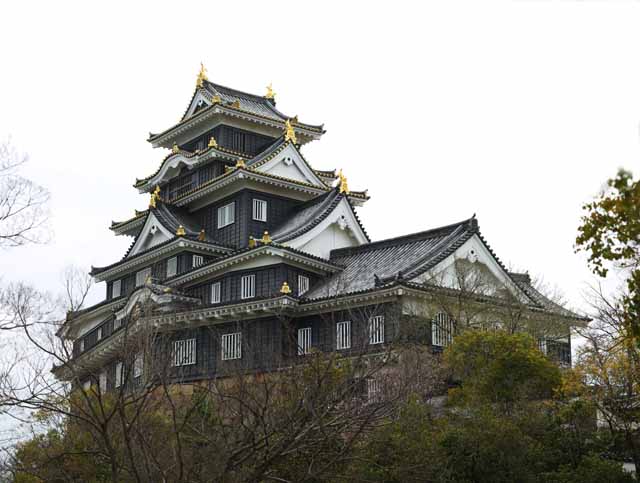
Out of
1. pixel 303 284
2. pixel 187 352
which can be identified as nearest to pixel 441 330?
pixel 303 284

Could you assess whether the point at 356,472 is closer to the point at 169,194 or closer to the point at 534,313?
the point at 534,313

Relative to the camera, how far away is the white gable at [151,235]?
43.3 meters

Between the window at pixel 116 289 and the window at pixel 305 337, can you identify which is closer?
the window at pixel 305 337

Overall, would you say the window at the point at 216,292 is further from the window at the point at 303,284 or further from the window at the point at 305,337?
the window at the point at 305,337

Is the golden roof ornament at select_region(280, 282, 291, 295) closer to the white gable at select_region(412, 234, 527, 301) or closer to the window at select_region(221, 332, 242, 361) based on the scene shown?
the window at select_region(221, 332, 242, 361)

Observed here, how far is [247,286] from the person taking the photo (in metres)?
38.1

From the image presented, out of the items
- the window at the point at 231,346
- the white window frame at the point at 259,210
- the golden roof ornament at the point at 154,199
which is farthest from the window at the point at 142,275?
the window at the point at 231,346

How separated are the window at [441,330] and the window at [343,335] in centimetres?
321

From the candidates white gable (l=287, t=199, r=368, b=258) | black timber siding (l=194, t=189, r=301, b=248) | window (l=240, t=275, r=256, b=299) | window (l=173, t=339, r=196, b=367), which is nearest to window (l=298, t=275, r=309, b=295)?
white gable (l=287, t=199, r=368, b=258)

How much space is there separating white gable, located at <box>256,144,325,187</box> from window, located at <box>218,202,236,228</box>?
2.33 metres

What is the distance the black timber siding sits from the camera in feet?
135

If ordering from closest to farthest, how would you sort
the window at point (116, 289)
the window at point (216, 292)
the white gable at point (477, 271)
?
the white gable at point (477, 271), the window at point (216, 292), the window at point (116, 289)

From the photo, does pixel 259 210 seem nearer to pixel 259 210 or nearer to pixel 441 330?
pixel 259 210

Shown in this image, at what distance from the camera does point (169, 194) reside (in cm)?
4694
